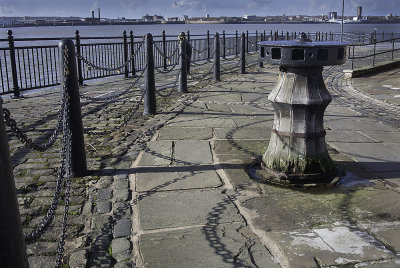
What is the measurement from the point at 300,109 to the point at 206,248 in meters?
1.83

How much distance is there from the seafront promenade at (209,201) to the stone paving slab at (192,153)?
24 millimetres

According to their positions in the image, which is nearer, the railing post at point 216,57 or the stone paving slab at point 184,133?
the stone paving slab at point 184,133

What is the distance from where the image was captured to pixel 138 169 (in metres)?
4.69

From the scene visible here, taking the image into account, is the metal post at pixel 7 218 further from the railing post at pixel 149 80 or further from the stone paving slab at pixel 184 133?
the railing post at pixel 149 80

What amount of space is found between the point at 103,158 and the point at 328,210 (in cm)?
281

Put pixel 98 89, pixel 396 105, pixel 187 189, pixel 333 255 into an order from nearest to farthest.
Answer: pixel 333 255 < pixel 187 189 < pixel 396 105 < pixel 98 89

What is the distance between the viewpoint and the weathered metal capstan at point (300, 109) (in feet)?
13.0

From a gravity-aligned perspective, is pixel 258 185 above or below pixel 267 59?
below

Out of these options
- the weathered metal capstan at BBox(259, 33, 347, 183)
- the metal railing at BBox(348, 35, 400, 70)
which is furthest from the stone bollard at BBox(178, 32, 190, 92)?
the weathered metal capstan at BBox(259, 33, 347, 183)

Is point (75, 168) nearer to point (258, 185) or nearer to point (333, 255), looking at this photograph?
point (258, 185)

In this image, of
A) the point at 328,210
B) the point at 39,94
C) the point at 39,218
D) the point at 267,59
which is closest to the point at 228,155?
Result: the point at 267,59

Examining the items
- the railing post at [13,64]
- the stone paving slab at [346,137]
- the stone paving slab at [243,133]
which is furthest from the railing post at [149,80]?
the railing post at [13,64]

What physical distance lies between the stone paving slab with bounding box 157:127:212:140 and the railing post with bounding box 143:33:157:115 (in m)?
1.48

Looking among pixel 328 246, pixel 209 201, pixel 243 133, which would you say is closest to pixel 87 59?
pixel 243 133
